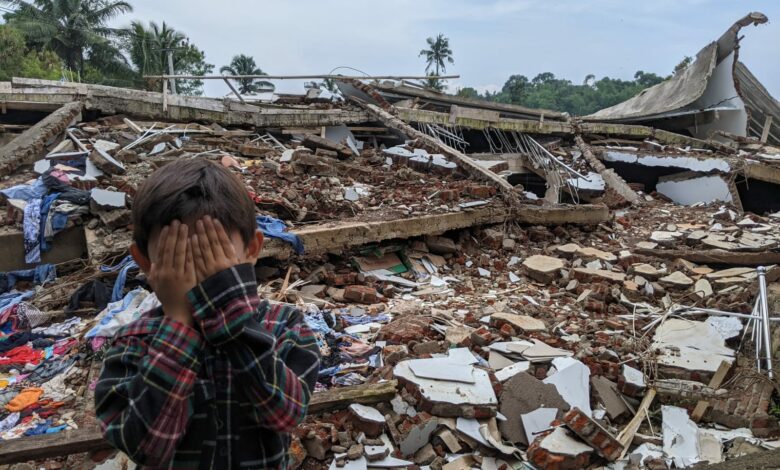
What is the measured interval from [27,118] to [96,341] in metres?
6.51

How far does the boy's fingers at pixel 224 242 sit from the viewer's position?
1022 mm

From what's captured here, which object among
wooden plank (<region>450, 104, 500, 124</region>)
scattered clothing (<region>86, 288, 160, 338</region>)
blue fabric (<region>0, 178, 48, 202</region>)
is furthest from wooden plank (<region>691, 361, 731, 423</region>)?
wooden plank (<region>450, 104, 500, 124</region>)

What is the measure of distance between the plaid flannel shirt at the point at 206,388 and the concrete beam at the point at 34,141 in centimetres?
613

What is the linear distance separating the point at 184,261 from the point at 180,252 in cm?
2

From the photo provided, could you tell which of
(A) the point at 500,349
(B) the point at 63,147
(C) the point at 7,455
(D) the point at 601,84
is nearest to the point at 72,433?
(C) the point at 7,455

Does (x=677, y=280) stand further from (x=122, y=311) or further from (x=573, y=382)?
(x=122, y=311)

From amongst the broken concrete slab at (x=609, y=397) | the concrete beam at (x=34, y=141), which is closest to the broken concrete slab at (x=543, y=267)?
the broken concrete slab at (x=609, y=397)

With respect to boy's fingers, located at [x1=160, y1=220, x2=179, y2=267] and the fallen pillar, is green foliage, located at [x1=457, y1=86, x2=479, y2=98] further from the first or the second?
boy's fingers, located at [x1=160, y1=220, x2=179, y2=267]

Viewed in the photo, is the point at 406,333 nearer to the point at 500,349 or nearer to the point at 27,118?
the point at 500,349

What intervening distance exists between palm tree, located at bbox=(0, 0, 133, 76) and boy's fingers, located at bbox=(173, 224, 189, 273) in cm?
3330


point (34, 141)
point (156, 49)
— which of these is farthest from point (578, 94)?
point (34, 141)

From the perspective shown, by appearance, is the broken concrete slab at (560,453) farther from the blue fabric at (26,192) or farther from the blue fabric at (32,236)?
the blue fabric at (26,192)

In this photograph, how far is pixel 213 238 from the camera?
1011 mm

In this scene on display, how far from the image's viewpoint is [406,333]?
3684mm
